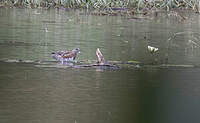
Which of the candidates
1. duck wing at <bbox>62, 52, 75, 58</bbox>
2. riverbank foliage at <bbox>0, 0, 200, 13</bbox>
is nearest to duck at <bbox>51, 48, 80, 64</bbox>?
duck wing at <bbox>62, 52, 75, 58</bbox>

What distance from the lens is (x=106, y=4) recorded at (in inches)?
692

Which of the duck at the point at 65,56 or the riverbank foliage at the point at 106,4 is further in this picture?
the riverbank foliage at the point at 106,4

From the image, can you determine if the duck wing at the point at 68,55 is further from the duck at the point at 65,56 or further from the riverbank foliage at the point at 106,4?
the riverbank foliage at the point at 106,4

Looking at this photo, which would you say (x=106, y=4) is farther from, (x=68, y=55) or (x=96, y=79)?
(x=96, y=79)

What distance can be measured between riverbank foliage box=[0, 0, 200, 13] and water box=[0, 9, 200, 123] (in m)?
5.70

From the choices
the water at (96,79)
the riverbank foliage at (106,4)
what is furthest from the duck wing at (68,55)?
the riverbank foliage at (106,4)

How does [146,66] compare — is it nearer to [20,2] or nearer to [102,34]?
[102,34]

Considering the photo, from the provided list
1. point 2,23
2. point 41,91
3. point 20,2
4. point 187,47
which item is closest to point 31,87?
point 41,91

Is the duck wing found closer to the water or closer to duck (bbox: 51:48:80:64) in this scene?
duck (bbox: 51:48:80:64)

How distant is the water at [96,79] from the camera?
8.89 feet

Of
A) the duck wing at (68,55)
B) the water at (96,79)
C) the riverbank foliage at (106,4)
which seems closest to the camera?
the water at (96,79)

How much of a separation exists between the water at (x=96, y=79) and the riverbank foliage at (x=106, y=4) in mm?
5698

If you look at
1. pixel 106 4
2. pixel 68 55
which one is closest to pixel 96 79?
pixel 68 55

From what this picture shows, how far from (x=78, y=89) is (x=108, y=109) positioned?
3.33 ft
